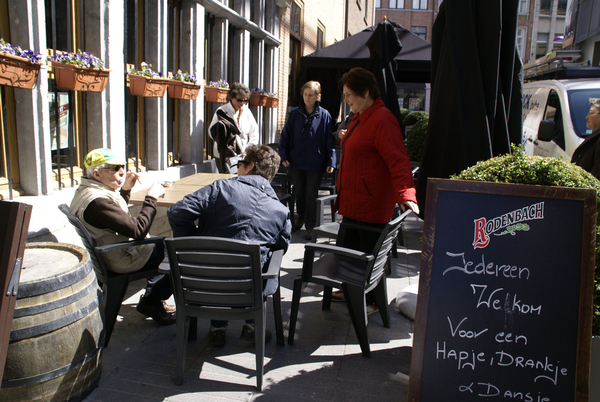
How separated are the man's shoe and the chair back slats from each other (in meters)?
0.83

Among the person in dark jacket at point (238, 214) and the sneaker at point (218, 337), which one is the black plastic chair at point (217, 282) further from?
the sneaker at point (218, 337)

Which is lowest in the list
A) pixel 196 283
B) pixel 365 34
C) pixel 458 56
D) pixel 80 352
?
pixel 80 352

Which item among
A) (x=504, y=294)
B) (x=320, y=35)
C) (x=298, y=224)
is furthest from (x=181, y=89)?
(x=320, y=35)

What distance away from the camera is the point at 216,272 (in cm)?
270

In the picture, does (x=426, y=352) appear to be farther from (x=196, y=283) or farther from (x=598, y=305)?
(x=196, y=283)

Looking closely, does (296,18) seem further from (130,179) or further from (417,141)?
(130,179)

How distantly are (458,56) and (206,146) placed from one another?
5822mm

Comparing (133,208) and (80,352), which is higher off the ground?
(133,208)

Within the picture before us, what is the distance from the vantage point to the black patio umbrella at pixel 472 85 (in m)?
2.88

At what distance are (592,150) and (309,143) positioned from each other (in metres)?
2.84

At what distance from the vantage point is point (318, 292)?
4.36 m

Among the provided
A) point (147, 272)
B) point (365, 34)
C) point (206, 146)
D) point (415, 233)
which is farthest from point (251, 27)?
point (147, 272)

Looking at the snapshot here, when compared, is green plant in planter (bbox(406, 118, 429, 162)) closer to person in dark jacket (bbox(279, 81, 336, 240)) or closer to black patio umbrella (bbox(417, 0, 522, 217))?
person in dark jacket (bbox(279, 81, 336, 240))

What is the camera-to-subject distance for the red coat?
3.36 m
